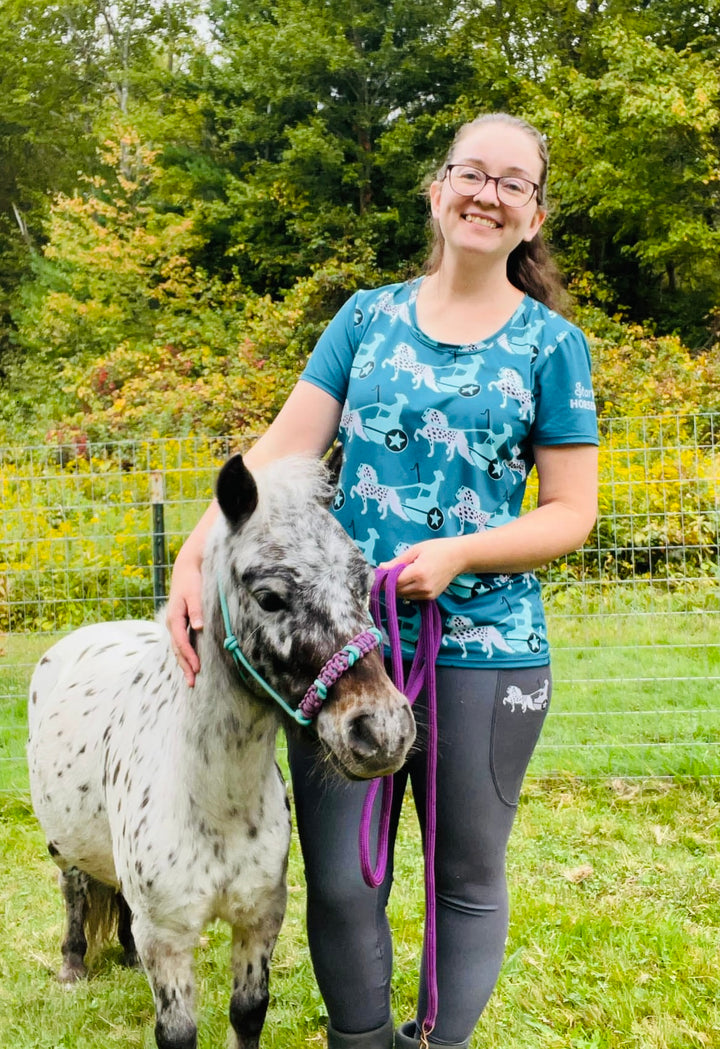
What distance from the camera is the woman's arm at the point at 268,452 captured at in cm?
182

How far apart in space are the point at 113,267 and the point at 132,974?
13628 mm

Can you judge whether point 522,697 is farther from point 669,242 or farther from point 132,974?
point 669,242


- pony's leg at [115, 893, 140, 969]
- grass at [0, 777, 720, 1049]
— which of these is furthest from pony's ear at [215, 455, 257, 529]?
pony's leg at [115, 893, 140, 969]

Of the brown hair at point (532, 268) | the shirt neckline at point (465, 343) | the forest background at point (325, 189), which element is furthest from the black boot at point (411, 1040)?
the forest background at point (325, 189)

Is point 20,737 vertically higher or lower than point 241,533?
lower

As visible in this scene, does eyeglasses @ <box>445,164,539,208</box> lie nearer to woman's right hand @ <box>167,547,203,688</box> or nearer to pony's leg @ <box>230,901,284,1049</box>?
woman's right hand @ <box>167,547,203,688</box>

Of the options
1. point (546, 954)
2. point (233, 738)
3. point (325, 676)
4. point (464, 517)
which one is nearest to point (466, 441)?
point (464, 517)

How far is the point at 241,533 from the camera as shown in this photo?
1.68 m

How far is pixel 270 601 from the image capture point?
5.25 ft

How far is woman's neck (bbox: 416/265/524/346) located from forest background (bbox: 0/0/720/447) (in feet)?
34.1

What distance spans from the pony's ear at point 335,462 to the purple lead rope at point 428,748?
24 cm

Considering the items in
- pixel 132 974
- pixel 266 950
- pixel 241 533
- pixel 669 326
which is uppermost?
pixel 669 326

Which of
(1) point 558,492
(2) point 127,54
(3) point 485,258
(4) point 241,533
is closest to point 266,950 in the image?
(4) point 241,533

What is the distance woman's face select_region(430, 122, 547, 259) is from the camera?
1792 millimetres
